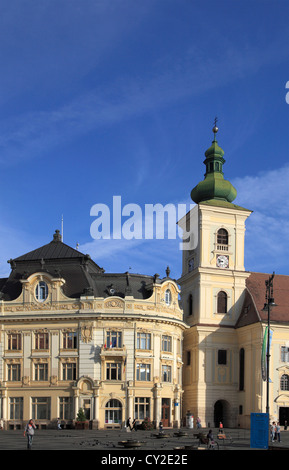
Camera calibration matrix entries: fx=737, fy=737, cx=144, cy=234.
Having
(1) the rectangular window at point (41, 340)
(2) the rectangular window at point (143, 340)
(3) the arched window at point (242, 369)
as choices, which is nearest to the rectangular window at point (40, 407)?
(1) the rectangular window at point (41, 340)

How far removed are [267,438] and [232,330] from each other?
3933 cm

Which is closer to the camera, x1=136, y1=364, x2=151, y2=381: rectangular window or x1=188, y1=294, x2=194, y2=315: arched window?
x1=136, y1=364, x2=151, y2=381: rectangular window

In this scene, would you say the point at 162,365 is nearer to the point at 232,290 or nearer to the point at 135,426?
the point at 135,426

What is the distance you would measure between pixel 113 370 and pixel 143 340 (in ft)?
12.7

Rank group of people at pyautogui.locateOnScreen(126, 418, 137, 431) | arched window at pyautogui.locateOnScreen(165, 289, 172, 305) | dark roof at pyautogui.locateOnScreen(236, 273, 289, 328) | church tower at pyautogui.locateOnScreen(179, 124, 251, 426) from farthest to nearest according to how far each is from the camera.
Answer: church tower at pyautogui.locateOnScreen(179, 124, 251, 426)
dark roof at pyautogui.locateOnScreen(236, 273, 289, 328)
arched window at pyautogui.locateOnScreen(165, 289, 172, 305)
group of people at pyautogui.locateOnScreen(126, 418, 137, 431)

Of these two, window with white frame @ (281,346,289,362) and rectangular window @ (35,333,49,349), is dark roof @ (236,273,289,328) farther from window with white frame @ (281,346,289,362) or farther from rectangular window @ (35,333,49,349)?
rectangular window @ (35,333,49,349)

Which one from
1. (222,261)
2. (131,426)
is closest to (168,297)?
(222,261)

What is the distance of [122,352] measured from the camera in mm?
66125

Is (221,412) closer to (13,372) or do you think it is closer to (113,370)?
(113,370)

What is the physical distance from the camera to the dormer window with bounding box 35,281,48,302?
223ft

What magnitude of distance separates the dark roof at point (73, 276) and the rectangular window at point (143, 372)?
6419 millimetres

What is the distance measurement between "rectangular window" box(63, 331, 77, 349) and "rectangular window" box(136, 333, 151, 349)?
5.82m

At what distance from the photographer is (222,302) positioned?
78250 mm

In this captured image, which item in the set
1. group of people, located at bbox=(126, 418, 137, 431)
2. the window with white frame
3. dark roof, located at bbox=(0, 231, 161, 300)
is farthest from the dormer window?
the window with white frame
